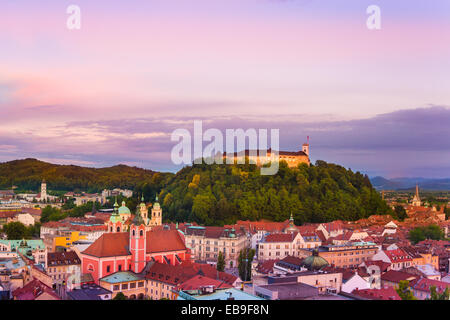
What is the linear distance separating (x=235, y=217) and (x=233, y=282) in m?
18.6

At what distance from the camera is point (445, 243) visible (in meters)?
29.1

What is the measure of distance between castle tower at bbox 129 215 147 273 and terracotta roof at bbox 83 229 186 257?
0.36m

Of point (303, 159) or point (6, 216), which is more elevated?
point (303, 159)

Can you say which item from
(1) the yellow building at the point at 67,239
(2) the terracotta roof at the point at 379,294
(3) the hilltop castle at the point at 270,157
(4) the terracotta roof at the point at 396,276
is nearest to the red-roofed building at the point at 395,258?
(4) the terracotta roof at the point at 396,276

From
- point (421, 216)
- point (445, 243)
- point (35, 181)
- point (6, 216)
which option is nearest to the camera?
point (445, 243)

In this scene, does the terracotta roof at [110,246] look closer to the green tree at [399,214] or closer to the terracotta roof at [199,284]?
the terracotta roof at [199,284]

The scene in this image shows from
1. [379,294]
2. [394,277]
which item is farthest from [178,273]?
[394,277]

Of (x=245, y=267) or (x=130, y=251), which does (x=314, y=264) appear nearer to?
(x=245, y=267)

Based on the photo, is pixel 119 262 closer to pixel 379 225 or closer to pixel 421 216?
pixel 379 225

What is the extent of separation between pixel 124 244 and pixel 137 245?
2.20ft

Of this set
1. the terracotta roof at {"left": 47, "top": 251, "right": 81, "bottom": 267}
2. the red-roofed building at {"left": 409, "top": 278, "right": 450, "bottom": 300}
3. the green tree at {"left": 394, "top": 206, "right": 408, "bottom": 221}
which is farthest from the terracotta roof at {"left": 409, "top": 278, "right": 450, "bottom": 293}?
the green tree at {"left": 394, "top": 206, "right": 408, "bottom": 221}

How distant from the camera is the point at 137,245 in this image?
19.8 meters

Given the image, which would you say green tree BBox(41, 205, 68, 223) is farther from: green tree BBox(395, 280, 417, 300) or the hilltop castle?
green tree BBox(395, 280, 417, 300)
